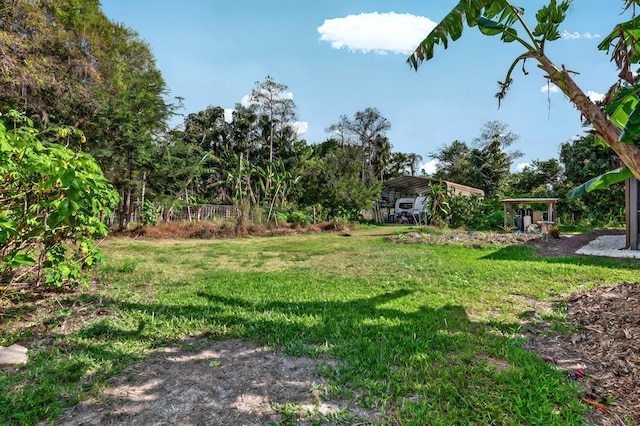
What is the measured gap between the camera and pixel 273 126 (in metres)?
29.5

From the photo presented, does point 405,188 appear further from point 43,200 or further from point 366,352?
point 43,200

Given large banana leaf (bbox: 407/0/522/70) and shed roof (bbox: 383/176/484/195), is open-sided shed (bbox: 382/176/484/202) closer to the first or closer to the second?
shed roof (bbox: 383/176/484/195)

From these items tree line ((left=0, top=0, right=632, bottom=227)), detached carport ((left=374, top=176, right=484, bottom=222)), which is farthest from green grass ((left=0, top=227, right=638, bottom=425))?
detached carport ((left=374, top=176, right=484, bottom=222))

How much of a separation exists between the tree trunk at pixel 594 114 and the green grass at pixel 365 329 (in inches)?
70.4

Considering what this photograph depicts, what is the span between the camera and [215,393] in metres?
2.08

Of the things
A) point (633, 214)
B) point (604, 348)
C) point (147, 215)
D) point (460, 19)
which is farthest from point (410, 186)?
point (604, 348)

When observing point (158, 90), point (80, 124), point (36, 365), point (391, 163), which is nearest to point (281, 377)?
point (36, 365)

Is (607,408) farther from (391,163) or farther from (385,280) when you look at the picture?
(391,163)

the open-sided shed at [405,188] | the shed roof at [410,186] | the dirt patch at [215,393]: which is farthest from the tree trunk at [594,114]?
the open-sided shed at [405,188]

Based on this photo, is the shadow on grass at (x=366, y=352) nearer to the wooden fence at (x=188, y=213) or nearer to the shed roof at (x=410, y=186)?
the wooden fence at (x=188, y=213)

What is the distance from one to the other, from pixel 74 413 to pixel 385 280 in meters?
4.34

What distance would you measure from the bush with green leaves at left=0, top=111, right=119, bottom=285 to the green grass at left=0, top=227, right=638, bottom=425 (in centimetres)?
70

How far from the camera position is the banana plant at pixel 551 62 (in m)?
2.69

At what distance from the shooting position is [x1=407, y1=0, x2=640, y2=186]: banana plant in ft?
8.82
